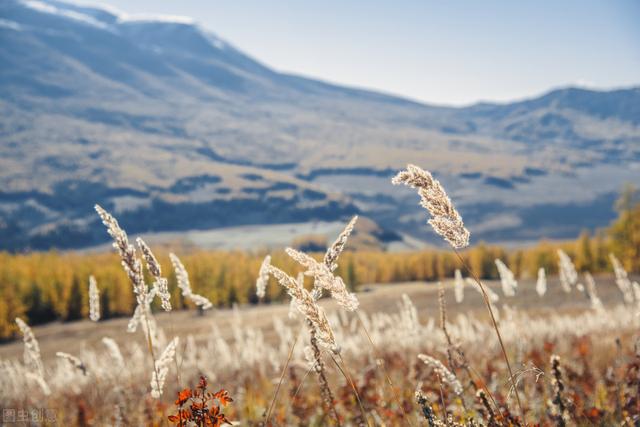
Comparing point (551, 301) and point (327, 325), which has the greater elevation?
point (327, 325)

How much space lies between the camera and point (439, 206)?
208 centimetres

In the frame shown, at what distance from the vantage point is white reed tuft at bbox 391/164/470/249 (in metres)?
2.06

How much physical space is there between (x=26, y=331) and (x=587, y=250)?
269ft

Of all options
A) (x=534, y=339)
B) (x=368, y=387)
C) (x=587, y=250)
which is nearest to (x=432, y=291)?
(x=587, y=250)

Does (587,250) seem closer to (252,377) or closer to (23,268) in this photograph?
(252,377)

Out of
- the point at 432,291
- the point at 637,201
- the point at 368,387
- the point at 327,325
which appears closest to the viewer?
the point at 327,325

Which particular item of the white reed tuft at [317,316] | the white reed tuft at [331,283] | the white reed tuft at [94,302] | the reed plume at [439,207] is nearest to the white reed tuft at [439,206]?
the reed plume at [439,207]

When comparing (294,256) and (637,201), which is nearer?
(294,256)

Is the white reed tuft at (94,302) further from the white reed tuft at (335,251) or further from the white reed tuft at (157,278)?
the white reed tuft at (335,251)

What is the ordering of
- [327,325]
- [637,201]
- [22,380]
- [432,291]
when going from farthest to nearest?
[637,201] < [432,291] < [22,380] < [327,325]

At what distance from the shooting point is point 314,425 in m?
5.64

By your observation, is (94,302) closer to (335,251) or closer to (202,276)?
(335,251)

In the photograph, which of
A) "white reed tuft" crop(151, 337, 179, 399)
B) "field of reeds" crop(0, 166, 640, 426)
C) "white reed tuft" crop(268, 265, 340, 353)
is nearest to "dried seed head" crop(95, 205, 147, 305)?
"field of reeds" crop(0, 166, 640, 426)

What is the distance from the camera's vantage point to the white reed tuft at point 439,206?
6.75ft
